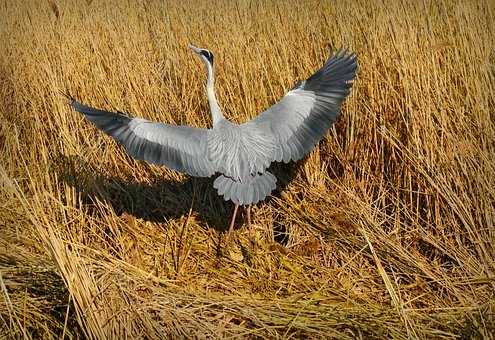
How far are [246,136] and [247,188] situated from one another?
0.33 m

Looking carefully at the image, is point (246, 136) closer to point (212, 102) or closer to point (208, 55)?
point (212, 102)

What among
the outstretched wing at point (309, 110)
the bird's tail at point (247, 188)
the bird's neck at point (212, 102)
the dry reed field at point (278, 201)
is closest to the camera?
the dry reed field at point (278, 201)

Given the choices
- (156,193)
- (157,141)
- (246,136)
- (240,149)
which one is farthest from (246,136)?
(156,193)

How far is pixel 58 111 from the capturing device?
413 cm

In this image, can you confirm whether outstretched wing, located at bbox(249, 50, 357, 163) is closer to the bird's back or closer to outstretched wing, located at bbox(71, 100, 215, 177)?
the bird's back

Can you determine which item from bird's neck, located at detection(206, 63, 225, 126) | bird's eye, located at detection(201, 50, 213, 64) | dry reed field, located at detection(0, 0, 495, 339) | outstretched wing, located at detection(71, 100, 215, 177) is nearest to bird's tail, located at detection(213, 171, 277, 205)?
outstretched wing, located at detection(71, 100, 215, 177)

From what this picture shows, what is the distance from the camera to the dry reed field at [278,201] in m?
2.73

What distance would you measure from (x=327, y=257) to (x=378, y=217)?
38cm

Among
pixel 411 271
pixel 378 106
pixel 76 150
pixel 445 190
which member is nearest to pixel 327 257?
pixel 411 271

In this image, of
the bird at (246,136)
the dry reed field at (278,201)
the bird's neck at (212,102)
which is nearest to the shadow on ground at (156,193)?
the dry reed field at (278,201)

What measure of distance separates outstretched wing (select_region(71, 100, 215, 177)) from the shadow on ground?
0.97ft

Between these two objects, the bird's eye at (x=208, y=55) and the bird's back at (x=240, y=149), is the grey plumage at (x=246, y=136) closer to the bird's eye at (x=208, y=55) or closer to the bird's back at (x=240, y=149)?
the bird's back at (x=240, y=149)

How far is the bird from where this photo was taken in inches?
134

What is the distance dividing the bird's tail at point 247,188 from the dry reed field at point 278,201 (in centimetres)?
27
